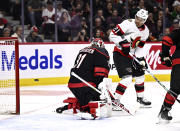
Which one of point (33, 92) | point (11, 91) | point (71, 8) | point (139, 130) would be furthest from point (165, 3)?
point (139, 130)

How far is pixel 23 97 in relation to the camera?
24.5ft

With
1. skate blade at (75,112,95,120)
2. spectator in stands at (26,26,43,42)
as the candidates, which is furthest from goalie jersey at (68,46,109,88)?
spectator in stands at (26,26,43,42)

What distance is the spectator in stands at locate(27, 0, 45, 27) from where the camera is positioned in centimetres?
971

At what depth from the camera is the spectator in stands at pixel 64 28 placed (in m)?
9.84

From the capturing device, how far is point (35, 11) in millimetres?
10062

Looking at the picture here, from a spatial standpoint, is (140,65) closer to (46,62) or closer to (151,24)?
(46,62)

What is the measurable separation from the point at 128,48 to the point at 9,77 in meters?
1.64

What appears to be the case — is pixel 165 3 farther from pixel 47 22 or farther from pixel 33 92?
pixel 33 92

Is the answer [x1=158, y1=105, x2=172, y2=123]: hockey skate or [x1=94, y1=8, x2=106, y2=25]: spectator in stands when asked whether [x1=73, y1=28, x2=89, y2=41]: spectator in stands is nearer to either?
[x1=94, y1=8, x2=106, y2=25]: spectator in stands

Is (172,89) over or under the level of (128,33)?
under

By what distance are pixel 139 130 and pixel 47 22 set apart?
18.5 ft

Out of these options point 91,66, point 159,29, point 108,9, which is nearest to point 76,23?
point 108,9

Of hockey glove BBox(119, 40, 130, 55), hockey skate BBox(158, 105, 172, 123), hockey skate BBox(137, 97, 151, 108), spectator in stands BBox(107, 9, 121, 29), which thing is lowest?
hockey skate BBox(137, 97, 151, 108)

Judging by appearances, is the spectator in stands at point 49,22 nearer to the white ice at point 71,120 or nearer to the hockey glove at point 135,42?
the white ice at point 71,120
